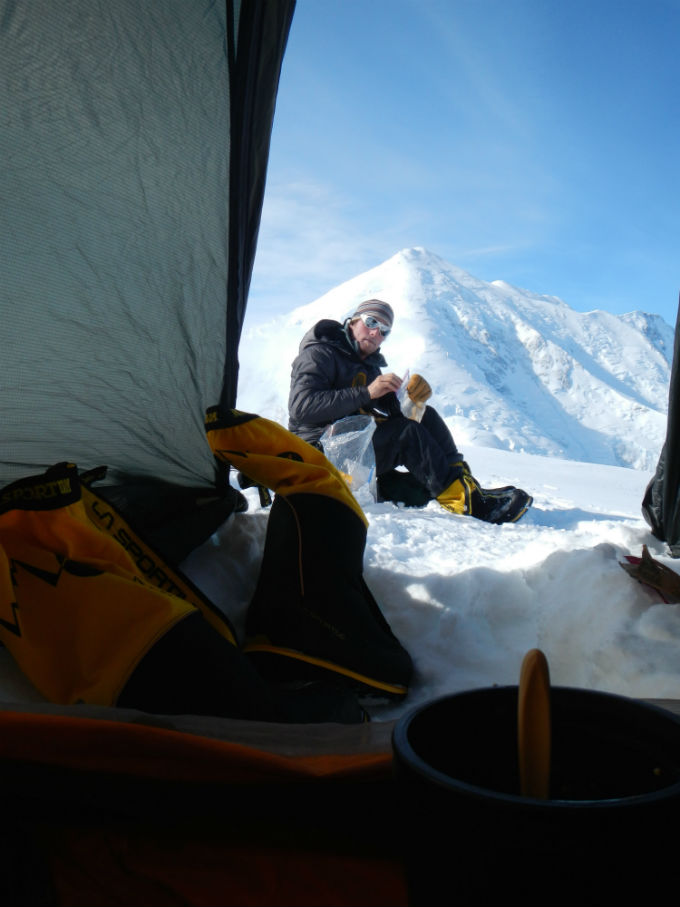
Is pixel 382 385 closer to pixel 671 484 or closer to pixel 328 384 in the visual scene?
pixel 328 384

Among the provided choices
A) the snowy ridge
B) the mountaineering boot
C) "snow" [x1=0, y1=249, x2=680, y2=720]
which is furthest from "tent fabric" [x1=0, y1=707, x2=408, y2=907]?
the snowy ridge

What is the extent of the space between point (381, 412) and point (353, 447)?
0.28 m

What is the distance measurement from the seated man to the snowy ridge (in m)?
67.1

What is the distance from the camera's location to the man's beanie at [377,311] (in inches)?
141

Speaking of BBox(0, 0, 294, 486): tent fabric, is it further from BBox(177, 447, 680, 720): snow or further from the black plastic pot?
the black plastic pot

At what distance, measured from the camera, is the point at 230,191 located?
189 cm

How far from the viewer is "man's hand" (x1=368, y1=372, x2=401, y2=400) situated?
10.9 ft

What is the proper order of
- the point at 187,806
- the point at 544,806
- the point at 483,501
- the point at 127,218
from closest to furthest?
the point at 544,806 → the point at 187,806 → the point at 127,218 → the point at 483,501

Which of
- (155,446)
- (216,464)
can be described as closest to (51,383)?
(155,446)

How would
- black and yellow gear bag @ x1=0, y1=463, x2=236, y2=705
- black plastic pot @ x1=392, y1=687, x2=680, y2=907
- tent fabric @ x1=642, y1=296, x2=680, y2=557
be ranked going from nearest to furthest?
black plastic pot @ x1=392, y1=687, x2=680, y2=907, black and yellow gear bag @ x1=0, y1=463, x2=236, y2=705, tent fabric @ x1=642, y1=296, x2=680, y2=557

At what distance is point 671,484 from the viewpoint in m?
2.21

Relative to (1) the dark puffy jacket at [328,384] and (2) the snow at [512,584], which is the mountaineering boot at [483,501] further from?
(1) the dark puffy jacket at [328,384]

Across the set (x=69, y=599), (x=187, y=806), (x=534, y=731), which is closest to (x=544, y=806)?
(x=534, y=731)

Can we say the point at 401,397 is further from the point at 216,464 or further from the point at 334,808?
the point at 334,808
